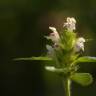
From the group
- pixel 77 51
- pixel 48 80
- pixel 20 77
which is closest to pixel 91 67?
pixel 48 80

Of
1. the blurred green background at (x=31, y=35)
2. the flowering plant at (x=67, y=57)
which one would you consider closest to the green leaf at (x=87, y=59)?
the flowering plant at (x=67, y=57)

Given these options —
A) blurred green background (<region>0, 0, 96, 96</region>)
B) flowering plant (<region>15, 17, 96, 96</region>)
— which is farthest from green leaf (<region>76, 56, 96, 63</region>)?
blurred green background (<region>0, 0, 96, 96</region>)

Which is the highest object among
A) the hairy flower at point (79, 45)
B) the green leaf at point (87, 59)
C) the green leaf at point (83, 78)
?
the hairy flower at point (79, 45)

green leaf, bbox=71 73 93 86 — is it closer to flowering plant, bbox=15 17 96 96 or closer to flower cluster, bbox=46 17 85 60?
flowering plant, bbox=15 17 96 96

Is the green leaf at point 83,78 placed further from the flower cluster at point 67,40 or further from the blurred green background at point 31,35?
the blurred green background at point 31,35

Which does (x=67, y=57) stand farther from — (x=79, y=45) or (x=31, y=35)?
(x=31, y=35)

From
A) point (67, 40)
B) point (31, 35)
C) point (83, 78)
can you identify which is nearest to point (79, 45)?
point (67, 40)

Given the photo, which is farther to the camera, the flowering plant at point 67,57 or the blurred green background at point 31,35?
the blurred green background at point 31,35
